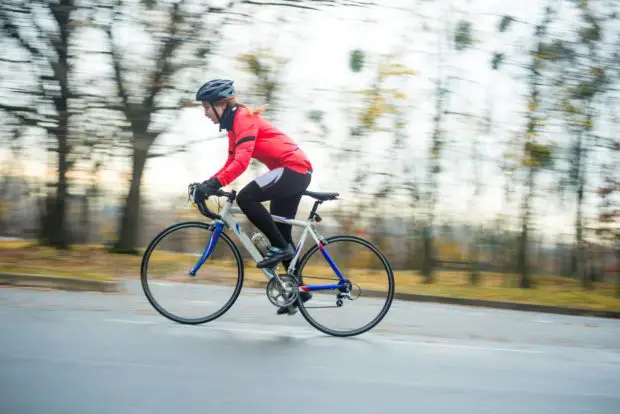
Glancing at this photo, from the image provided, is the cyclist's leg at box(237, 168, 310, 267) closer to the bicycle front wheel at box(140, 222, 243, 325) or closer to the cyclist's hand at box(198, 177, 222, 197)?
Result: the cyclist's hand at box(198, 177, 222, 197)

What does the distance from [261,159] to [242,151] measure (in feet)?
1.18

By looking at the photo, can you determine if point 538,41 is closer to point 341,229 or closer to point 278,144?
point 341,229

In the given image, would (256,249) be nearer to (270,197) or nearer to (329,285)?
(270,197)

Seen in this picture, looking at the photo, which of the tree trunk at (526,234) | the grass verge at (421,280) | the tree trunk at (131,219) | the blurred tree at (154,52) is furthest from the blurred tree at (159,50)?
the tree trunk at (526,234)

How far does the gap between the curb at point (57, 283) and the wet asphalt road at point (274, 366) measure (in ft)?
3.90

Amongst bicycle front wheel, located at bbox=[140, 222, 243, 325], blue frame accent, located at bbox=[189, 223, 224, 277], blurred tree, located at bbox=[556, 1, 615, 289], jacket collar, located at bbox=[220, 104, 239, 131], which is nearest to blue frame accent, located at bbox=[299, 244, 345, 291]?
bicycle front wheel, located at bbox=[140, 222, 243, 325]

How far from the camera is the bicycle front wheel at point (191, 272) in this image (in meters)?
6.66

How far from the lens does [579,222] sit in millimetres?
13680

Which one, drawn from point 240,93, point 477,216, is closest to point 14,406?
point 240,93

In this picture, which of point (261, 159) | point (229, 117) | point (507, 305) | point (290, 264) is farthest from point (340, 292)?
point (507, 305)

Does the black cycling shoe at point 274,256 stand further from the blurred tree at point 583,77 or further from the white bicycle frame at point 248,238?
the blurred tree at point 583,77

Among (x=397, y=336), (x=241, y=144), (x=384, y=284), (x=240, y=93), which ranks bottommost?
(x=397, y=336)

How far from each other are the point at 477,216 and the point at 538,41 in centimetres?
324

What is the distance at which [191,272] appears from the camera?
6.89 metres
